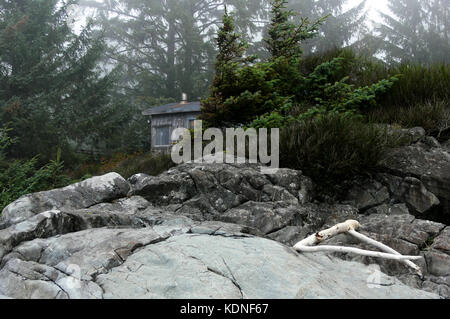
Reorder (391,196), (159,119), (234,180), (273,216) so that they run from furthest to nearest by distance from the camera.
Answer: (159,119) → (391,196) → (234,180) → (273,216)

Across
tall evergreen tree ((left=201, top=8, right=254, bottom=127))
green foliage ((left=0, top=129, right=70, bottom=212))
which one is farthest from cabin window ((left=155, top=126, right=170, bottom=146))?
tall evergreen tree ((left=201, top=8, right=254, bottom=127))

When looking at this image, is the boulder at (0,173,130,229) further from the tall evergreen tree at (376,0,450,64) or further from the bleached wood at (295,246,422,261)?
the tall evergreen tree at (376,0,450,64)

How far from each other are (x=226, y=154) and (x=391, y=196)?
2751 mm

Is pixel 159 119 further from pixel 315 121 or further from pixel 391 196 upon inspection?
pixel 391 196

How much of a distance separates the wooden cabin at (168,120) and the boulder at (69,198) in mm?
12741

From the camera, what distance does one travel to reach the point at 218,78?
25.0 feet

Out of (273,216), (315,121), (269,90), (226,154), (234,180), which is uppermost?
(269,90)

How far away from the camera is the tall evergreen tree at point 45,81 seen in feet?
50.0

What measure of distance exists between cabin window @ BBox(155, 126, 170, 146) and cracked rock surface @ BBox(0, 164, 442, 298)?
14210mm

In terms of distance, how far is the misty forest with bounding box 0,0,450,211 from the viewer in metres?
6.48

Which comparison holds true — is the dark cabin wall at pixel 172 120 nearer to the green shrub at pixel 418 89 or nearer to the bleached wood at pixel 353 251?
the green shrub at pixel 418 89

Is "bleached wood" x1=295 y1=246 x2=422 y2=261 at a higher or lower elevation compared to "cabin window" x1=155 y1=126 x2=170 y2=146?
lower

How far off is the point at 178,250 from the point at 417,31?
3286cm
